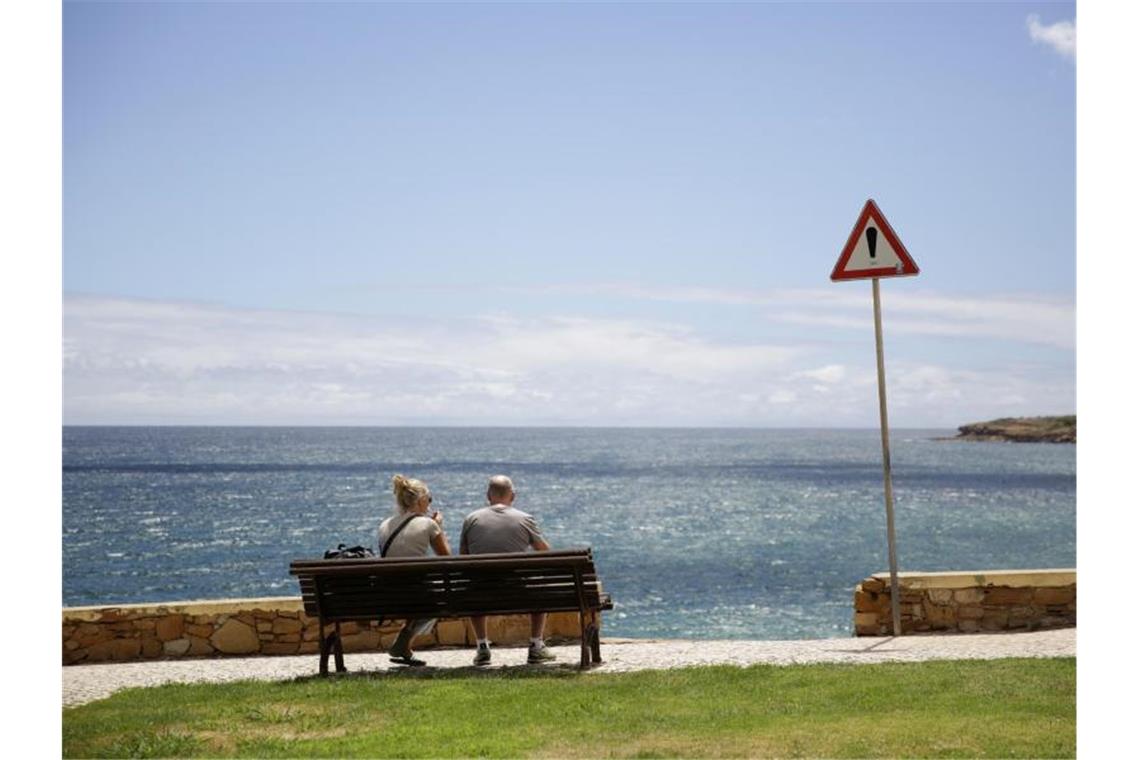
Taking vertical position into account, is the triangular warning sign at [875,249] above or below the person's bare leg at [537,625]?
above

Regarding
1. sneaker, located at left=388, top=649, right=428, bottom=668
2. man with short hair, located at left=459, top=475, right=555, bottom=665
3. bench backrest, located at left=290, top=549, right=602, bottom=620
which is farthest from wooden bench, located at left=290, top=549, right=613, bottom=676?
man with short hair, located at left=459, top=475, right=555, bottom=665

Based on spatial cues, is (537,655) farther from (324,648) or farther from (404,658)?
(324,648)

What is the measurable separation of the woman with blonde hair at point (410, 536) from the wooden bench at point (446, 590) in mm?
275

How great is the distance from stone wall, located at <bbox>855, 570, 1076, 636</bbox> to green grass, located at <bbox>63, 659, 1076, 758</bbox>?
2196 millimetres

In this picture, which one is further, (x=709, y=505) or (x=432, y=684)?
(x=709, y=505)

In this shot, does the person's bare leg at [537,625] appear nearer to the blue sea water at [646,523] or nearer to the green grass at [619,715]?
the green grass at [619,715]

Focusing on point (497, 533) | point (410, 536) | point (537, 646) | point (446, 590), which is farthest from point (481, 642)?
point (410, 536)

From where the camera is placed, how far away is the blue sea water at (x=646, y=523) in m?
38.8

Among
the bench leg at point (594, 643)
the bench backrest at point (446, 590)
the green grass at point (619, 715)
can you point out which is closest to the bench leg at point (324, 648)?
the bench backrest at point (446, 590)
